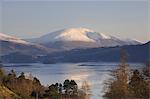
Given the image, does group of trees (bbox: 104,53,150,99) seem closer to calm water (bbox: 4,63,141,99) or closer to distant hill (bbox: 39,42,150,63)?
calm water (bbox: 4,63,141,99)

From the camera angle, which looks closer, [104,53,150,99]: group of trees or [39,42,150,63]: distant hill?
[104,53,150,99]: group of trees

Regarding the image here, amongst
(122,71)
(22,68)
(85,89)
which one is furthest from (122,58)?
(22,68)

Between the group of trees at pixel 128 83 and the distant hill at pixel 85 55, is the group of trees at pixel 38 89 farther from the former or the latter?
the distant hill at pixel 85 55

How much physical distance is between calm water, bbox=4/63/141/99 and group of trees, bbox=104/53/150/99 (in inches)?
42.3

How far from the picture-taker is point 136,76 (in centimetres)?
502

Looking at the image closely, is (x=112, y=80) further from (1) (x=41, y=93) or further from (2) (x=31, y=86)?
(2) (x=31, y=86)

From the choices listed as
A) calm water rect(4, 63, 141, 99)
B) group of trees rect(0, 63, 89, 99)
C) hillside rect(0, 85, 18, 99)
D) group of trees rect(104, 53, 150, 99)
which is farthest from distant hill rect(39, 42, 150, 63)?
group of trees rect(104, 53, 150, 99)

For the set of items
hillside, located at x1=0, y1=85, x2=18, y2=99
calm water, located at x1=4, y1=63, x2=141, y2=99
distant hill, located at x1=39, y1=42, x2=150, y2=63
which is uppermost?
distant hill, located at x1=39, y1=42, x2=150, y2=63

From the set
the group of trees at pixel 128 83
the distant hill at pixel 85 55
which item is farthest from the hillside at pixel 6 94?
the distant hill at pixel 85 55

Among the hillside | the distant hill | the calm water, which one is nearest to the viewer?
the hillside

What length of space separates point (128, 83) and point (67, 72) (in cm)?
517

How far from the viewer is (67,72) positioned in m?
9.93

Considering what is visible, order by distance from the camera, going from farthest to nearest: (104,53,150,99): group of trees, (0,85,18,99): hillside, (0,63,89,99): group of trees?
1. (0,63,89,99): group of trees
2. (0,85,18,99): hillside
3. (104,53,150,99): group of trees

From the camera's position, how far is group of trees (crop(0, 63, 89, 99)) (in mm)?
5988
